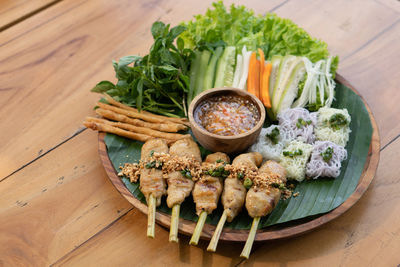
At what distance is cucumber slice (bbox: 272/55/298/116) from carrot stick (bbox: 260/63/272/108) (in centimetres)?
8

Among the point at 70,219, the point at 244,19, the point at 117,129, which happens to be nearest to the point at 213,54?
the point at 244,19

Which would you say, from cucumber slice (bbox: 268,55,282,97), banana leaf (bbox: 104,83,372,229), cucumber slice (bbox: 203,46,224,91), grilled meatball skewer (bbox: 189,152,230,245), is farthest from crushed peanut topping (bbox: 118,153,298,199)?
cucumber slice (bbox: 268,55,282,97)

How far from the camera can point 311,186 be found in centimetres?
344

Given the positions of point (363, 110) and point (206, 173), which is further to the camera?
point (363, 110)

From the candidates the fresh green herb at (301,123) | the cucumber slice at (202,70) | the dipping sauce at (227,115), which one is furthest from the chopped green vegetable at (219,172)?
the cucumber slice at (202,70)

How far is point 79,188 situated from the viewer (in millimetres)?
3654

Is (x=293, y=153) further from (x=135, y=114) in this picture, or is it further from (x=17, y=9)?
(x=17, y=9)

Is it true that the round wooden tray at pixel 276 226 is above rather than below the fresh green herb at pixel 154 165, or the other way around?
below

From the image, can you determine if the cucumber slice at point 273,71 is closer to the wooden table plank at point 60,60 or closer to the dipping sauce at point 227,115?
the dipping sauce at point 227,115

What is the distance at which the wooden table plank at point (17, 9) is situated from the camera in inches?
211

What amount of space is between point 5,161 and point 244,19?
2.96 m

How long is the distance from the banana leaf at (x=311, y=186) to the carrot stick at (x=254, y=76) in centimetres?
89

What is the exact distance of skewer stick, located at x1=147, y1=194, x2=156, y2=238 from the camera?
9.48ft

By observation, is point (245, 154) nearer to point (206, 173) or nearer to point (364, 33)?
point (206, 173)
